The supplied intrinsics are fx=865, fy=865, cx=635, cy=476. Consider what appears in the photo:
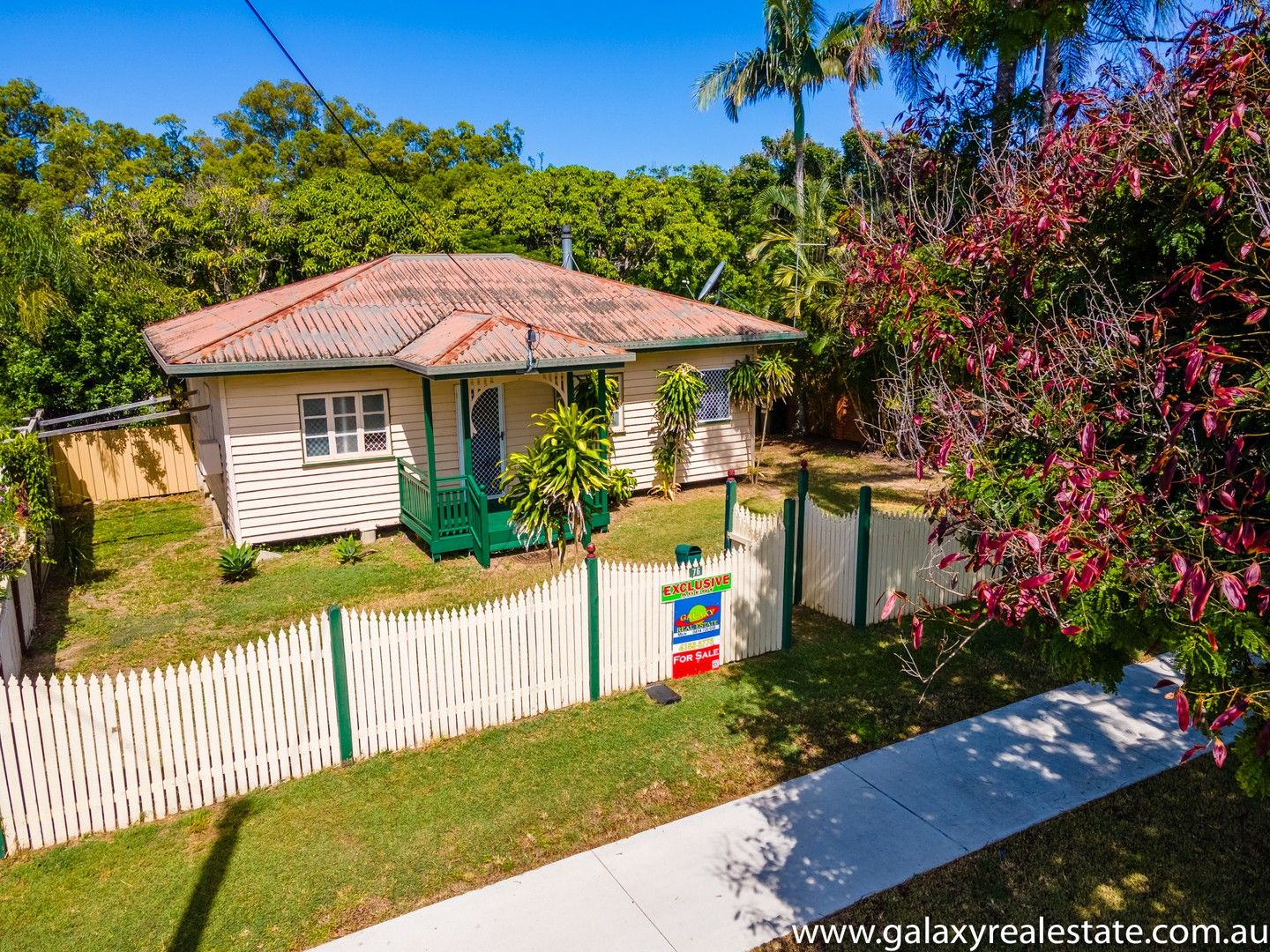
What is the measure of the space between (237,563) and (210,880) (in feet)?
23.7

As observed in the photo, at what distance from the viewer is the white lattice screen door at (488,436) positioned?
50.0ft

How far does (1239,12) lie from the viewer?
4219mm

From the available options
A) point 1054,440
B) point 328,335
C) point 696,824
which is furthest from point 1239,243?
point 328,335

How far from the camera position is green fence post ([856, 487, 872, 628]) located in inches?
396

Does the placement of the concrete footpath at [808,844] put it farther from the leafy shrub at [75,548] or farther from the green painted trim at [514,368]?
the leafy shrub at [75,548]

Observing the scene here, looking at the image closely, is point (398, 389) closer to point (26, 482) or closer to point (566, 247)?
point (26, 482)

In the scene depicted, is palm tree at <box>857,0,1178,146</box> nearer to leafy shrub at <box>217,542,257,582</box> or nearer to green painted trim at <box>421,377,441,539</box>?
green painted trim at <box>421,377,441,539</box>

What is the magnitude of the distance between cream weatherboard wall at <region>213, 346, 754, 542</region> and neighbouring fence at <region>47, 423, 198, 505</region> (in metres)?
2.20

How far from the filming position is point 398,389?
47.6 ft

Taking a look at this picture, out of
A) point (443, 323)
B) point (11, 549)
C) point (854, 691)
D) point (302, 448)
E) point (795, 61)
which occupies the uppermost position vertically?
point (795, 61)

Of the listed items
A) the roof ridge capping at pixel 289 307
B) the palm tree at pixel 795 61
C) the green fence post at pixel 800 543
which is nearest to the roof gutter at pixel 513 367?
the roof ridge capping at pixel 289 307

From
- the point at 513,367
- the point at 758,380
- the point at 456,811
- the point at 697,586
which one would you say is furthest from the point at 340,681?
the point at 758,380

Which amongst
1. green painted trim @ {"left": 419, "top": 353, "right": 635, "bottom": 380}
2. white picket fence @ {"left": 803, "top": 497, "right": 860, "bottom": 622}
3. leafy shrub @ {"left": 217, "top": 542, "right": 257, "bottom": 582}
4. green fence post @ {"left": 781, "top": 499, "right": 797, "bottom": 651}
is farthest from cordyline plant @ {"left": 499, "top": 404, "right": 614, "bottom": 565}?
leafy shrub @ {"left": 217, "top": 542, "right": 257, "bottom": 582}

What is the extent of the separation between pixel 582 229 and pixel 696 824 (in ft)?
82.1
